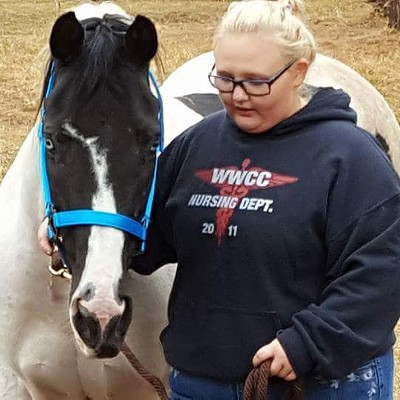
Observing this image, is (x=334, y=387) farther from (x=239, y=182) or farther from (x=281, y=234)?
(x=239, y=182)

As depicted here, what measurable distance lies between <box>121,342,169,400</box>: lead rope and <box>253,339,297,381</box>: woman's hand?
27.9 inches

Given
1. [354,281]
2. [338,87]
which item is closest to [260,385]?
[354,281]

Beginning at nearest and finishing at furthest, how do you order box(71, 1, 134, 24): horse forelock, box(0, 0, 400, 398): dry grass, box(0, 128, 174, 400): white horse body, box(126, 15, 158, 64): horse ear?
box(126, 15, 158, 64): horse ear
box(71, 1, 134, 24): horse forelock
box(0, 128, 174, 400): white horse body
box(0, 0, 400, 398): dry grass

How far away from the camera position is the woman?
2650mm

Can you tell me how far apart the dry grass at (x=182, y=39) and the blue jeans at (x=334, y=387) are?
206cm

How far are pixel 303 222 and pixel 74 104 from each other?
2.14 feet

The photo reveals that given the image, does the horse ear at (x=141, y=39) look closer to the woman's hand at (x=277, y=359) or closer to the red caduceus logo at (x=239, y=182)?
the red caduceus logo at (x=239, y=182)

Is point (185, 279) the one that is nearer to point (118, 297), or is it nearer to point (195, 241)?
point (195, 241)

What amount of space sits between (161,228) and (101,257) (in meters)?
0.39

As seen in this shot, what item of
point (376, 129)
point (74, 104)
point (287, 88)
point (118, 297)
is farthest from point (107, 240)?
point (376, 129)

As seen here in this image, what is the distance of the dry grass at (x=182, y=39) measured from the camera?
10.0m

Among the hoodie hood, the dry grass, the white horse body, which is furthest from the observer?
the dry grass

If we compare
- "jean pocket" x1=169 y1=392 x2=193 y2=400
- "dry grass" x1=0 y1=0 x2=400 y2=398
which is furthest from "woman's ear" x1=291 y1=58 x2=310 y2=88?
"dry grass" x1=0 y1=0 x2=400 y2=398

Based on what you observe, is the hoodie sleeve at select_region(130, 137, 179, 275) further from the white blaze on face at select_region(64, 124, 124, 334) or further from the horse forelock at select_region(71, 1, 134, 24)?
the horse forelock at select_region(71, 1, 134, 24)
